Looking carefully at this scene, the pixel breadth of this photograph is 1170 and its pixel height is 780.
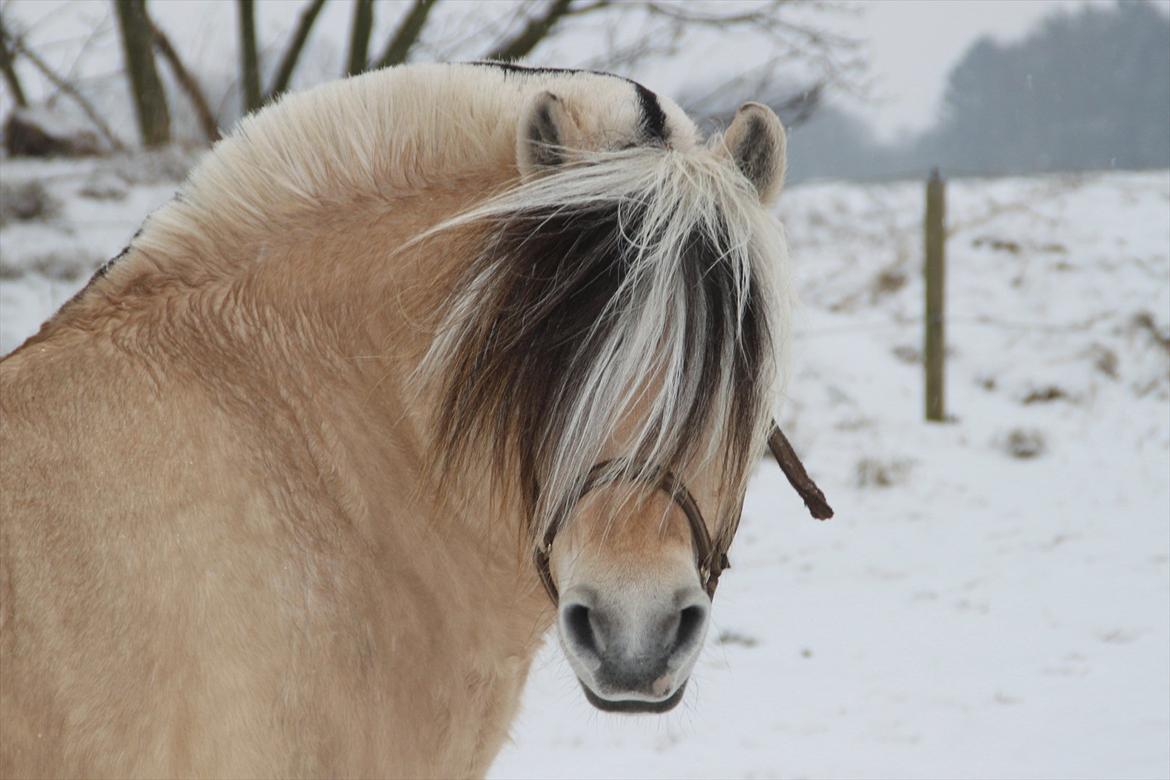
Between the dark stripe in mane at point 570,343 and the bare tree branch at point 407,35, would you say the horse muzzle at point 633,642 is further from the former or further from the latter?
the bare tree branch at point 407,35

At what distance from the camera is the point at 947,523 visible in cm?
578

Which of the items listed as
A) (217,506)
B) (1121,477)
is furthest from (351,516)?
(1121,477)

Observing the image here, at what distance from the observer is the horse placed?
4.85 feet

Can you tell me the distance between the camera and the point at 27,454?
60.7 inches

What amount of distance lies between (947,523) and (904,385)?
8.39 ft

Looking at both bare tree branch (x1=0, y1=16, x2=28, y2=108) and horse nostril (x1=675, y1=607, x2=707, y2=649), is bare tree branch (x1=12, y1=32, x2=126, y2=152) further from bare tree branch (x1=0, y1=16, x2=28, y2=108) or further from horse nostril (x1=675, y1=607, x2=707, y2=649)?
horse nostril (x1=675, y1=607, x2=707, y2=649)

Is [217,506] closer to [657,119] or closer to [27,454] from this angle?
[27,454]

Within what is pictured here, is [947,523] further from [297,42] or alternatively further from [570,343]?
[297,42]

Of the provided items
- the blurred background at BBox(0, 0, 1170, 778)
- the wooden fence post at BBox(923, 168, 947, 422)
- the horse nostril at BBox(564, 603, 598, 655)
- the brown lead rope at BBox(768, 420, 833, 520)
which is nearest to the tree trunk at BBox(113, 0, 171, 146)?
the blurred background at BBox(0, 0, 1170, 778)

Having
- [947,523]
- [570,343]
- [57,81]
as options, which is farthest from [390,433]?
[57,81]

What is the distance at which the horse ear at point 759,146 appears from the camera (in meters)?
1.75

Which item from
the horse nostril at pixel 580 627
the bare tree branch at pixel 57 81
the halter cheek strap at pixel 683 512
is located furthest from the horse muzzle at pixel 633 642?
the bare tree branch at pixel 57 81

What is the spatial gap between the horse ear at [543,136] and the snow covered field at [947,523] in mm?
493

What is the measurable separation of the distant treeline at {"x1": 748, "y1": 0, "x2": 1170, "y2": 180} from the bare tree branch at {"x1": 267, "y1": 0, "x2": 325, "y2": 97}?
3362mm
